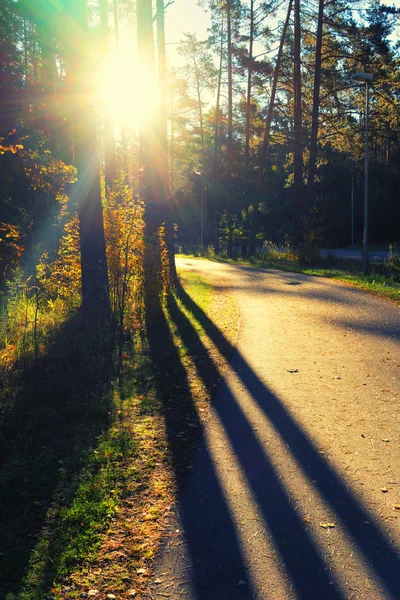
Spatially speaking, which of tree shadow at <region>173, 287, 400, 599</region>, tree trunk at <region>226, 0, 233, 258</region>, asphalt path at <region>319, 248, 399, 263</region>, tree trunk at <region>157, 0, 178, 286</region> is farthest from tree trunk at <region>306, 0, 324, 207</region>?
tree shadow at <region>173, 287, 400, 599</region>

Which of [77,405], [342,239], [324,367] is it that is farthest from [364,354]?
[342,239]

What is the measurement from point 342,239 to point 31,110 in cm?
5358

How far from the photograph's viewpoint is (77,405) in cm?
595

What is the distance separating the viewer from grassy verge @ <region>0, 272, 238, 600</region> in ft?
10.0

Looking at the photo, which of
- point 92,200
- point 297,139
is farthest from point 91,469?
point 297,139

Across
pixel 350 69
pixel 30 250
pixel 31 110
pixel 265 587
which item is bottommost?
pixel 265 587

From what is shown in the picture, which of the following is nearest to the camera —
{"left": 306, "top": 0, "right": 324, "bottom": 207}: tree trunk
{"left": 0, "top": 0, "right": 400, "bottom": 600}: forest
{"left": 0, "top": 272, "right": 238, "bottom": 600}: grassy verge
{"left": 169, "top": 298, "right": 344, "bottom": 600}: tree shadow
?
{"left": 169, "top": 298, "right": 344, "bottom": 600}: tree shadow

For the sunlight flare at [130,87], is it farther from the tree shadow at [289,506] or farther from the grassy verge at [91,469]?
the tree shadow at [289,506]

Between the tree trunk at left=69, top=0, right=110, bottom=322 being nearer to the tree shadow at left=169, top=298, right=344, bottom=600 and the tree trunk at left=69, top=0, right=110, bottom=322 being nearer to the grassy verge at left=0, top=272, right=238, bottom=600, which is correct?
the grassy verge at left=0, top=272, right=238, bottom=600

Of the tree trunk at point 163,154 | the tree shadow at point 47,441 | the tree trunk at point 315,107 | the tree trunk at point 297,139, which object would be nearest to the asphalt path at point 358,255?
the tree trunk at point 297,139

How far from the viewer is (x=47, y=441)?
5.02 metres

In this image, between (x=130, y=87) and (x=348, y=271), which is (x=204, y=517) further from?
(x=348, y=271)

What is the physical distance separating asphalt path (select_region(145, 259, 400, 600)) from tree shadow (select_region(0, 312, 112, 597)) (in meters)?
0.85

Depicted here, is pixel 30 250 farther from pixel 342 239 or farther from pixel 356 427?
pixel 342 239
